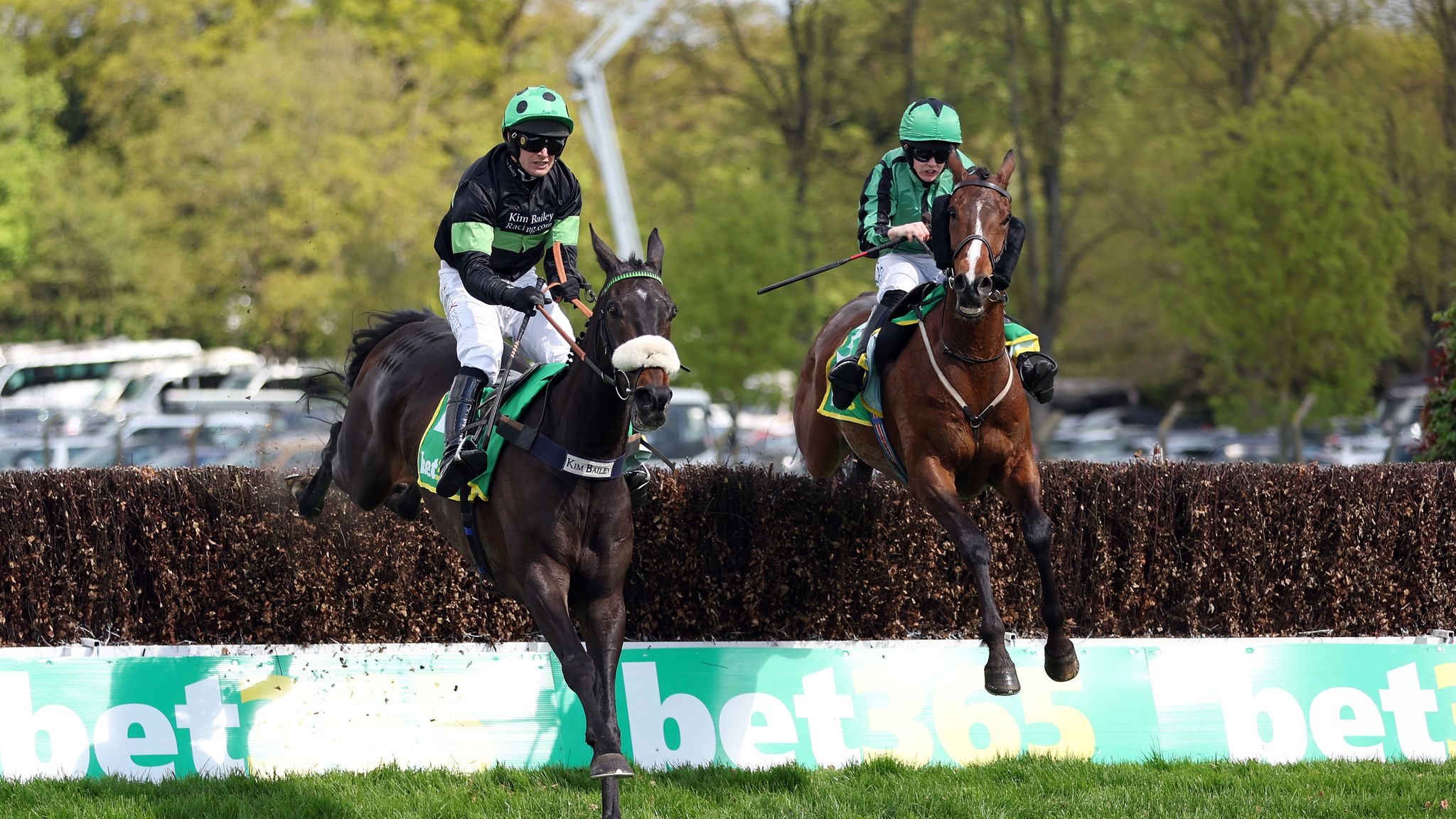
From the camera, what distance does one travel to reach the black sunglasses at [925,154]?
7945 mm

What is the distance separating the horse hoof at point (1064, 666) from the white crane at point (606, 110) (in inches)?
645

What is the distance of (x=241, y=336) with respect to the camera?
3872cm

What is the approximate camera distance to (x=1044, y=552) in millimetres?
6953

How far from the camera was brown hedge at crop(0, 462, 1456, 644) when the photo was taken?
25.6 feet

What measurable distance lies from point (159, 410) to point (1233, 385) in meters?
20.6

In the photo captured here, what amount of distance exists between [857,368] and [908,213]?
36.8 inches

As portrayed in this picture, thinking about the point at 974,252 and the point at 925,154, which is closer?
the point at 974,252

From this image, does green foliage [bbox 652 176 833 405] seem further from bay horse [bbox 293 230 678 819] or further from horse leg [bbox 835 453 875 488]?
bay horse [bbox 293 230 678 819]

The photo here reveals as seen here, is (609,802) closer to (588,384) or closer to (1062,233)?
(588,384)

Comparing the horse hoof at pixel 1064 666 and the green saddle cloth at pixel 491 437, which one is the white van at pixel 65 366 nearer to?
the green saddle cloth at pixel 491 437

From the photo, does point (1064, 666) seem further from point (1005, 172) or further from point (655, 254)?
point (655, 254)

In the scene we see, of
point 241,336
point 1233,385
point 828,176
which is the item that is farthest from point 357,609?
point 241,336

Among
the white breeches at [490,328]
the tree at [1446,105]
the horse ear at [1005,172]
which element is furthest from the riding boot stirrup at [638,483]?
the tree at [1446,105]

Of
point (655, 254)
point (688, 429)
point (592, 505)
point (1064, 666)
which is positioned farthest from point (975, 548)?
point (688, 429)
